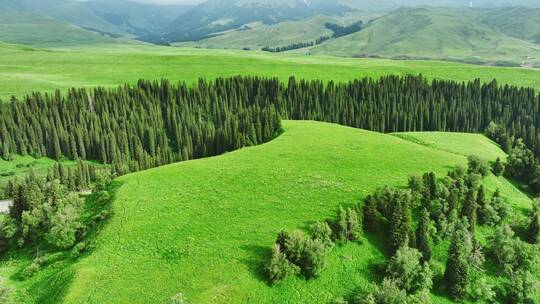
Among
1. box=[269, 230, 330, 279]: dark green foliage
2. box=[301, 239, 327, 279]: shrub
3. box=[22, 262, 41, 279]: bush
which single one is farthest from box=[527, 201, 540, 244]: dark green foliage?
box=[22, 262, 41, 279]: bush

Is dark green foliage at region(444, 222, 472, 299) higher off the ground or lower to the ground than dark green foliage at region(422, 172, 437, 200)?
lower

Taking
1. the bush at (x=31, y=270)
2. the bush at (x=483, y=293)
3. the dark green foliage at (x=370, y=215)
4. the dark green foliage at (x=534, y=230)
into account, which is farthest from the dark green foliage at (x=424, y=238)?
the bush at (x=31, y=270)

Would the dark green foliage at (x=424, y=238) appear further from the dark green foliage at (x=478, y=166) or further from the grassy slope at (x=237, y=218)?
the dark green foliage at (x=478, y=166)

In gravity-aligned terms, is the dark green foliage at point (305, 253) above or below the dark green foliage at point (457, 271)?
above

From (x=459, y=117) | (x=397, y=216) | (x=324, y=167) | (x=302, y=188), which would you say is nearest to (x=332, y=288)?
(x=397, y=216)

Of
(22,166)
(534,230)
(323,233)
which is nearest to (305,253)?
(323,233)

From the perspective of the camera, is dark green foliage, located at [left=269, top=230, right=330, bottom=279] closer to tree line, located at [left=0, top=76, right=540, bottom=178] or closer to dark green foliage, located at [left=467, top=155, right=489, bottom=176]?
dark green foliage, located at [left=467, top=155, right=489, bottom=176]
